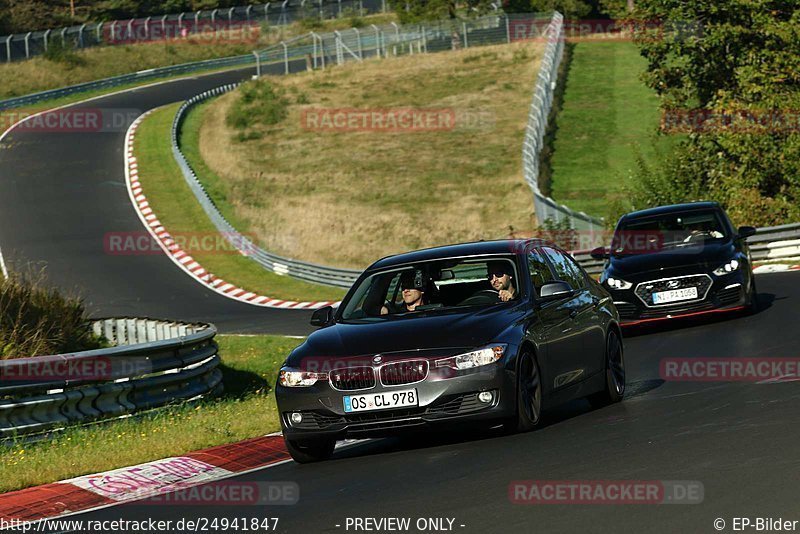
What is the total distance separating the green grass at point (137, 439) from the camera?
10.2m

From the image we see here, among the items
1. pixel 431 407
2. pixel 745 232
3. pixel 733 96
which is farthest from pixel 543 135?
pixel 431 407

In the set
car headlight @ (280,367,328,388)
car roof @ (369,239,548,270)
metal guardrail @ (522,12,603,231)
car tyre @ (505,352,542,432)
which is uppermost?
car roof @ (369,239,548,270)

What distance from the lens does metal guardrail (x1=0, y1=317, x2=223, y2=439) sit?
12.2 m

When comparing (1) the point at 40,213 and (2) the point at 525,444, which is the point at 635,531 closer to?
(2) the point at 525,444

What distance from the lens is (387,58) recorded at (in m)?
76.3

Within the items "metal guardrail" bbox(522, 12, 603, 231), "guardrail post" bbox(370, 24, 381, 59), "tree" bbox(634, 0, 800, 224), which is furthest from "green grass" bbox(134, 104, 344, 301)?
"guardrail post" bbox(370, 24, 381, 59)

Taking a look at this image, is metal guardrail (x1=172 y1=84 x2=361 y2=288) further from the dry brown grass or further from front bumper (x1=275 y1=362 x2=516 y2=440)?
front bumper (x1=275 y1=362 x2=516 y2=440)

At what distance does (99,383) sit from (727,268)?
28.0 ft

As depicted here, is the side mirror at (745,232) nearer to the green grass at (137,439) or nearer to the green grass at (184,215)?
the green grass at (137,439)

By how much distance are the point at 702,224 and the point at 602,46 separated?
60465mm

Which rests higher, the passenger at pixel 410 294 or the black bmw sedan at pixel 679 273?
the passenger at pixel 410 294

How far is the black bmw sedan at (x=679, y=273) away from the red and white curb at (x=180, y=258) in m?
10.5

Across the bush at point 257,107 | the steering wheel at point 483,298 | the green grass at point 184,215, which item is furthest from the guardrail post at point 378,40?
the steering wheel at point 483,298

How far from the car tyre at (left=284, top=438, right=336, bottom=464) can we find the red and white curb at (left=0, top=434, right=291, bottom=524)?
0.31 meters
